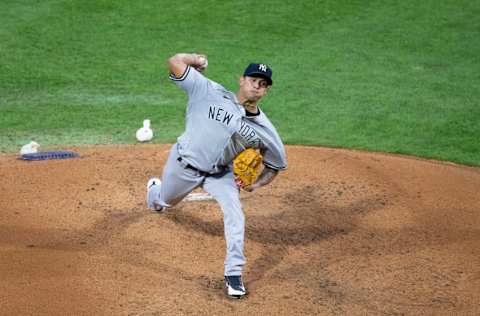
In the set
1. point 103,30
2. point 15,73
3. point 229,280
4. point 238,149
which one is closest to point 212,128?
point 238,149

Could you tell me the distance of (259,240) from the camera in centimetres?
→ 724

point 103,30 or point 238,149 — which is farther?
point 103,30

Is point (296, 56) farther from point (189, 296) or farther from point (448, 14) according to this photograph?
point (189, 296)

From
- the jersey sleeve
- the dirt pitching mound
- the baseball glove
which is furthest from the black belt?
the dirt pitching mound

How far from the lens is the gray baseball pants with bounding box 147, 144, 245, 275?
20.3 ft

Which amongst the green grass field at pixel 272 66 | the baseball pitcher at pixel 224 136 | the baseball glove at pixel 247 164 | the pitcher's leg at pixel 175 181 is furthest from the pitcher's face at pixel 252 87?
the green grass field at pixel 272 66

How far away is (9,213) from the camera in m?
7.50

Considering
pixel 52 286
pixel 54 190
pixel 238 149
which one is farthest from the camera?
pixel 54 190

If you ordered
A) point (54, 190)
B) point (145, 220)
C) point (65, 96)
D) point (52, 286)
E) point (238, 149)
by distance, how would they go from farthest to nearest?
point (65, 96) → point (54, 190) → point (145, 220) → point (238, 149) → point (52, 286)

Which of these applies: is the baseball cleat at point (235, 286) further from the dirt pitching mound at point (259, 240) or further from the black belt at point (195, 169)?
the black belt at point (195, 169)

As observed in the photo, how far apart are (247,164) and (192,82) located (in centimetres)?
75

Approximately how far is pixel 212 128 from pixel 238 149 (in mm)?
282

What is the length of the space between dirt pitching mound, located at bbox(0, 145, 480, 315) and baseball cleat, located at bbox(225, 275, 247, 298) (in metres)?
0.06

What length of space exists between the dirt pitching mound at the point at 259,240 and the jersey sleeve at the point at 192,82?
134 cm
